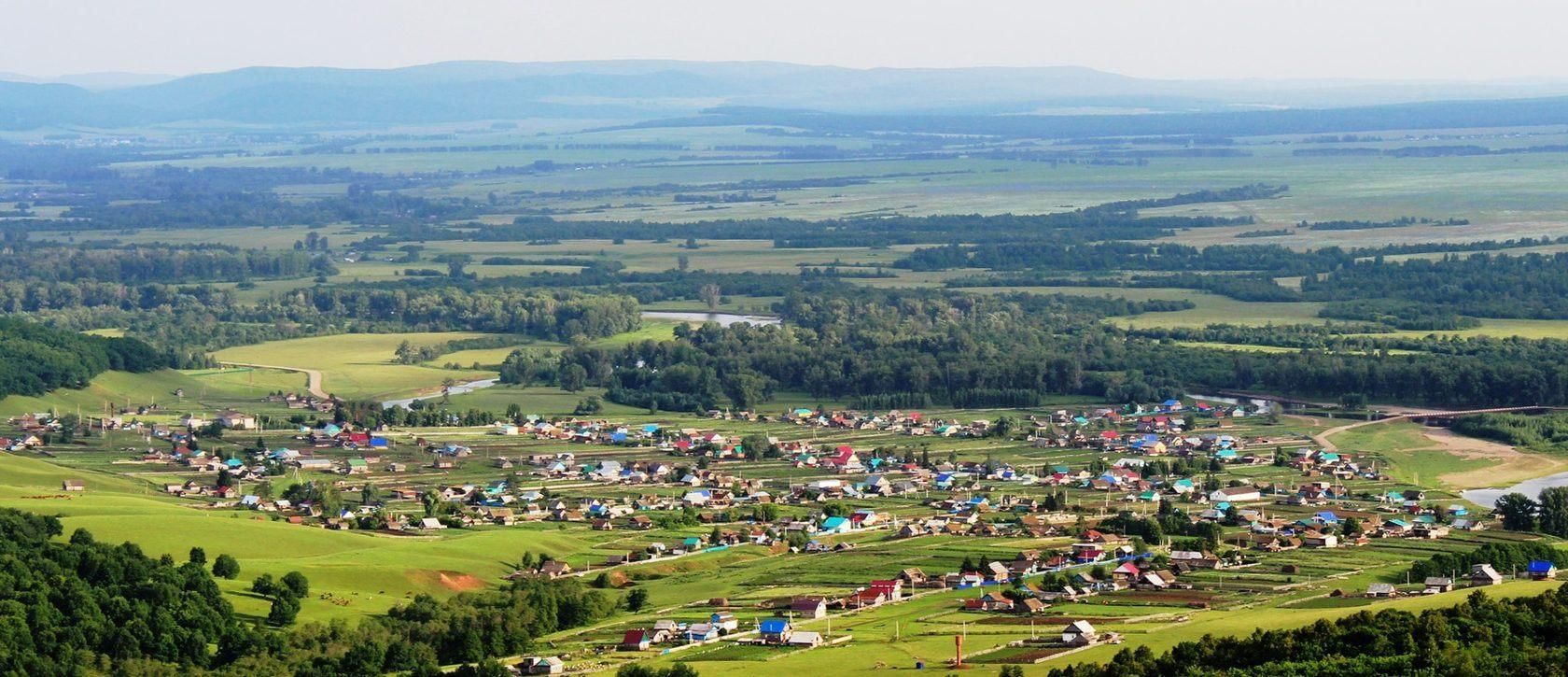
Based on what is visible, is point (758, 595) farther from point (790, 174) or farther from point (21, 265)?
point (790, 174)

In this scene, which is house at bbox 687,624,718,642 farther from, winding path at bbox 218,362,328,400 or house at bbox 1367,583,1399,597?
winding path at bbox 218,362,328,400

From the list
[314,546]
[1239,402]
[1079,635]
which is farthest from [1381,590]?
[1239,402]

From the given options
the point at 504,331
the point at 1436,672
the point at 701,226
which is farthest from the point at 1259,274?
Answer: the point at 1436,672

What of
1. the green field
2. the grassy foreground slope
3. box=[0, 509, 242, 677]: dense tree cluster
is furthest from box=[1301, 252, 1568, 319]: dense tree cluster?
box=[0, 509, 242, 677]: dense tree cluster

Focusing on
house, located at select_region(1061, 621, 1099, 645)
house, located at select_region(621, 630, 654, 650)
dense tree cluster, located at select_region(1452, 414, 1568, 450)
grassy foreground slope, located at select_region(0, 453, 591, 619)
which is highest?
house, located at select_region(1061, 621, 1099, 645)

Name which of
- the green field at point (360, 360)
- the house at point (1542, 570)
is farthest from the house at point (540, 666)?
the green field at point (360, 360)

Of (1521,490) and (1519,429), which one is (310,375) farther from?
(1521,490)

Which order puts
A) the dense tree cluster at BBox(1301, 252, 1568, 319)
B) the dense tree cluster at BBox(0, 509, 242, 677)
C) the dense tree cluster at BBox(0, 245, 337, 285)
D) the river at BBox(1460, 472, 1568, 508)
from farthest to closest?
1. the dense tree cluster at BBox(0, 245, 337, 285)
2. the dense tree cluster at BBox(1301, 252, 1568, 319)
3. the river at BBox(1460, 472, 1568, 508)
4. the dense tree cluster at BBox(0, 509, 242, 677)

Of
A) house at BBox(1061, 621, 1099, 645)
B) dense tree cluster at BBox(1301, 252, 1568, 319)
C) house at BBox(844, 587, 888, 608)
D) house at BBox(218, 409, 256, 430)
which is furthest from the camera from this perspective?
dense tree cluster at BBox(1301, 252, 1568, 319)
